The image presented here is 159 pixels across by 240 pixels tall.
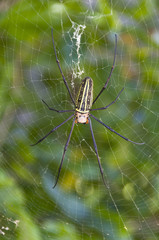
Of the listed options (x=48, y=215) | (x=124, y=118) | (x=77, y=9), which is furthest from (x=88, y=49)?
(x=48, y=215)

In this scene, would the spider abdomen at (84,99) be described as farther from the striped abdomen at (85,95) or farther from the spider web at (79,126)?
the spider web at (79,126)

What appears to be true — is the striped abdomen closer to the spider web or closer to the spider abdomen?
the spider abdomen

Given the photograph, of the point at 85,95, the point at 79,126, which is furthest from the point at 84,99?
the point at 79,126

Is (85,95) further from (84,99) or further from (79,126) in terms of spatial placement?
(79,126)

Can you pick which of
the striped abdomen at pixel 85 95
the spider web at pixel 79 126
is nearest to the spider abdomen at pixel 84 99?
the striped abdomen at pixel 85 95

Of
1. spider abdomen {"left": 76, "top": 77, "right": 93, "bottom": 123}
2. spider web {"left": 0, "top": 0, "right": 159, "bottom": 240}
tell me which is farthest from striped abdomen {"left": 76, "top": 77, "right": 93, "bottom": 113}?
spider web {"left": 0, "top": 0, "right": 159, "bottom": 240}
